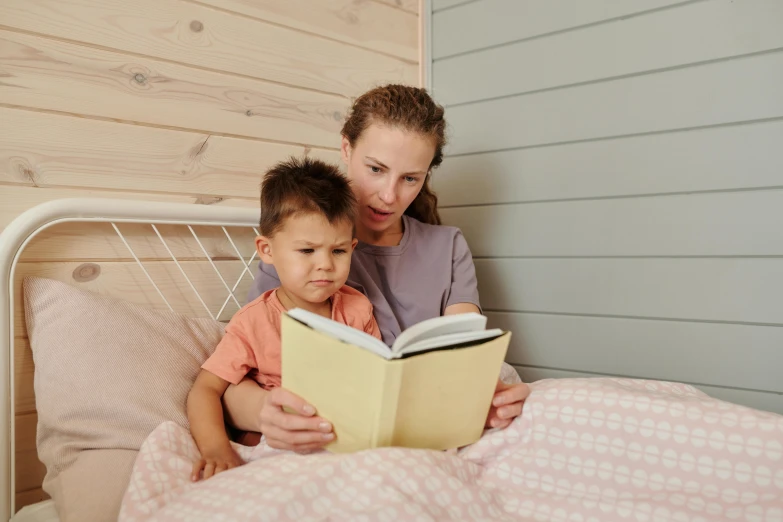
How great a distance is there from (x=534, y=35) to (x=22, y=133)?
1225 millimetres

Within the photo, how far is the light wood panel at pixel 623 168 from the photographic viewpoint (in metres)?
1.42

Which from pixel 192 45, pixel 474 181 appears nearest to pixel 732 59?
pixel 474 181

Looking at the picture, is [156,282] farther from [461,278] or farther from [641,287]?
[641,287]

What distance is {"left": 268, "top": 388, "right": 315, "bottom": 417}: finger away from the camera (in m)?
0.93

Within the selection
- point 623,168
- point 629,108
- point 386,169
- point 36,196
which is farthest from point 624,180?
point 36,196

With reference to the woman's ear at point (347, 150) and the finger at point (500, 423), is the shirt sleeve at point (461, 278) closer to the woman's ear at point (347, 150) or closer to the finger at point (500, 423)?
the woman's ear at point (347, 150)

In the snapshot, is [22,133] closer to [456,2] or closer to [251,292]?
[251,292]

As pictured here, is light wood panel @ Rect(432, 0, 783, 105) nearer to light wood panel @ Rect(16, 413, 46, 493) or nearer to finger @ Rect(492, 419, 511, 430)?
finger @ Rect(492, 419, 511, 430)

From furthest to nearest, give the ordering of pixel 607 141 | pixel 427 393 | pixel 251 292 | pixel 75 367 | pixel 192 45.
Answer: pixel 607 141 → pixel 192 45 → pixel 251 292 → pixel 75 367 → pixel 427 393

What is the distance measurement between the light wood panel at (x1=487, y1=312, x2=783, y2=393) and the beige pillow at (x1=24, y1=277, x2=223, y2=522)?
2.95 feet

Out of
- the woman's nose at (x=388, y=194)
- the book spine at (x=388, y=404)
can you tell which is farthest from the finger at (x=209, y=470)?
the woman's nose at (x=388, y=194)

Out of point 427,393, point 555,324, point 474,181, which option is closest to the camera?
point 427,393

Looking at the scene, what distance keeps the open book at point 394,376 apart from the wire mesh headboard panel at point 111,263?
56 cm

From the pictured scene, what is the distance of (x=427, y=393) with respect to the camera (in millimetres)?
893
